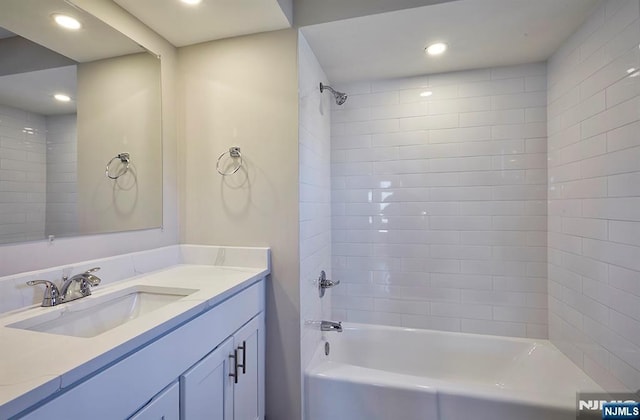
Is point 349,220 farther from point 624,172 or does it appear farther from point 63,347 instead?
point 63,347

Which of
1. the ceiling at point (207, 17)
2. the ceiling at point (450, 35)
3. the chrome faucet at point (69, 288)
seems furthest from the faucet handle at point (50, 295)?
the ceiling at point (450, 35)

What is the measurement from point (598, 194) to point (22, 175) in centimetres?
250

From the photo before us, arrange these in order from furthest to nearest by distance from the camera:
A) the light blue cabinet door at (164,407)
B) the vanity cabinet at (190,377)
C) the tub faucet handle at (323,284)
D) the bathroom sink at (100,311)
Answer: the tub faucet handle at (323,284)
the bathroom sink at (100,311)
the light blue cabinet door at (164,407)
the vanity cabinet at (190,377)

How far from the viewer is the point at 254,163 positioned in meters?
1.60

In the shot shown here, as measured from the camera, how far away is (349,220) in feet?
7.41

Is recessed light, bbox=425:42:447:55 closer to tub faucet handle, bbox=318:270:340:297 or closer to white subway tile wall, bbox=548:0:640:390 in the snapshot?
white subway tile wall, bbox=548:0:640:390

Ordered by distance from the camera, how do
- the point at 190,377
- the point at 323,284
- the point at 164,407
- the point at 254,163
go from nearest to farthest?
the point at 164,407
the point at 190,377
the point at 254,163
the point at 323,284

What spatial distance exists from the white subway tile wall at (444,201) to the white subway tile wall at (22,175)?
1675 mm

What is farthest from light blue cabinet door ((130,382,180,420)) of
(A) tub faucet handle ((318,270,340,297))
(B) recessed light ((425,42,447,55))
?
(B) recessed light ((425,42,447,55))

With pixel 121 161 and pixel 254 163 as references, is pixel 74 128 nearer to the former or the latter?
pixel 121 161

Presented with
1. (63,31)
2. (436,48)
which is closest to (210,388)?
(63,31)

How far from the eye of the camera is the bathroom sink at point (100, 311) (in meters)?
0.96

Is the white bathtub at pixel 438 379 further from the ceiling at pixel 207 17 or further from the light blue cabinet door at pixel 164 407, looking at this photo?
the ceiling at pixel 207 17

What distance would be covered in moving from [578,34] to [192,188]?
2.34 m
